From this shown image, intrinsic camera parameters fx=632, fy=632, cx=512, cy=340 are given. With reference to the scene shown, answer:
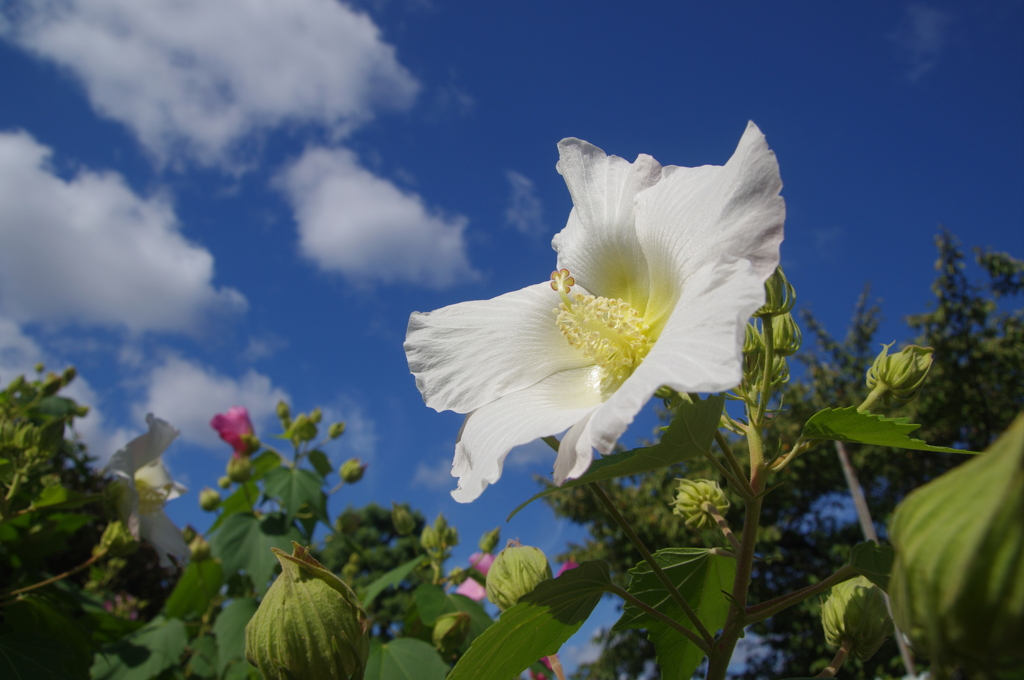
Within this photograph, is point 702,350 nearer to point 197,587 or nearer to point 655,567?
point 655,567

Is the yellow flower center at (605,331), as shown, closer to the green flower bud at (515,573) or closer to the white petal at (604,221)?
the white petal at (604,221)

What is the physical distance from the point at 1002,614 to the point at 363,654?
0.67m

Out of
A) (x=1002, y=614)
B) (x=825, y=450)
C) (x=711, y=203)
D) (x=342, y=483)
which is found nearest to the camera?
(x=1002, y=614)

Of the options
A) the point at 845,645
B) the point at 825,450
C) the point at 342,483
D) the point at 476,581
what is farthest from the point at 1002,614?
the point at 825,450

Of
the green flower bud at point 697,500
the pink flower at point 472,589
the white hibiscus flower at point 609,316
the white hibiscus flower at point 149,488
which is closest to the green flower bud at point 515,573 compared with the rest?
the green flower bud at point 697,500

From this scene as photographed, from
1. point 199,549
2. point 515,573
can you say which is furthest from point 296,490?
point 515,573

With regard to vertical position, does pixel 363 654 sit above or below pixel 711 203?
below

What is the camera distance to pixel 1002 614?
333 mm

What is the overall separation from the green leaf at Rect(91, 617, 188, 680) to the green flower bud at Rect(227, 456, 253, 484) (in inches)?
23.5

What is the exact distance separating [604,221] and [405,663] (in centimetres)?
117

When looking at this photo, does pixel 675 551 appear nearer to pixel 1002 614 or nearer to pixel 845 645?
pixel 845 645

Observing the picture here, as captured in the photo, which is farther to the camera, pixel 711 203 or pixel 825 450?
pixel 825 450

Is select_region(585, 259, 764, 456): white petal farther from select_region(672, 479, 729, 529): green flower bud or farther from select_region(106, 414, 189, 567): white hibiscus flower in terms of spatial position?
select_region(106, 414, 189, 567): white hibiscus flower

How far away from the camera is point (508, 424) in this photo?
76 cm
